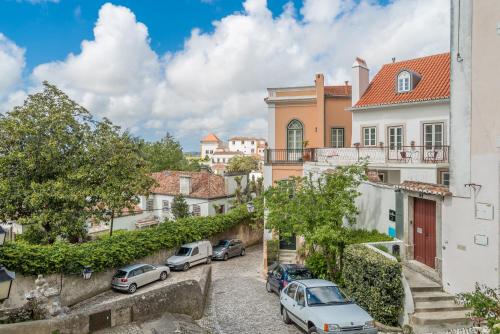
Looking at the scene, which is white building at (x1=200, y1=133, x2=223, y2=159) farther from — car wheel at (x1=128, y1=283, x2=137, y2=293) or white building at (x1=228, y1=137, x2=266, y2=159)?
car wheel at (x1=128, y1=283, x2=137, y2=293)

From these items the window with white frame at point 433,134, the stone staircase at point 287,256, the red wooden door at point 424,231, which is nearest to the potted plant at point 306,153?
the stone staircase at point 287,256

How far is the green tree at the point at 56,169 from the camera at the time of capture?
21391 mm

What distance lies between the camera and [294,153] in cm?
2675

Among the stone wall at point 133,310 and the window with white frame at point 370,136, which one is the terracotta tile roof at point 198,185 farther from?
the stone wall at point 133,310

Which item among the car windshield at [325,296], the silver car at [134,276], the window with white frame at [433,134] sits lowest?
the silver car at [134,276]

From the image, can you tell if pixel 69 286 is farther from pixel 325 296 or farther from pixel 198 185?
pixel 198 185

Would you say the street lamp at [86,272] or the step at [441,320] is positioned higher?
the step at [441,320]

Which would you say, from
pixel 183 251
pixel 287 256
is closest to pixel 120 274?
pixel 183 251

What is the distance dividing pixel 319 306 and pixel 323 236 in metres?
3.47

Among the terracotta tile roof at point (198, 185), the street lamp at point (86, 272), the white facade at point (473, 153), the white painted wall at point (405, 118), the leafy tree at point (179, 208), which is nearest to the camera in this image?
the white facade at point (473, 153)

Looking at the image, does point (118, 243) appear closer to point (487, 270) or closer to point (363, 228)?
point (363, 228)

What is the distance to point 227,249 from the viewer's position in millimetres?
28531

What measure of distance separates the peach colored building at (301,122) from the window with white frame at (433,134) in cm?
649

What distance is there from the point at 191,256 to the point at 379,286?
16238 mm
